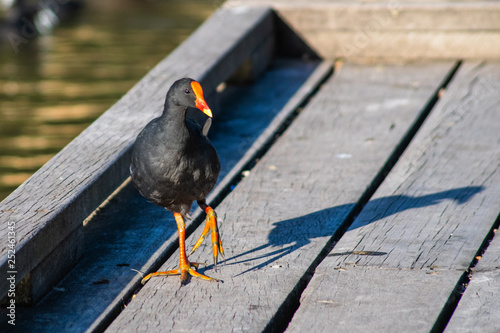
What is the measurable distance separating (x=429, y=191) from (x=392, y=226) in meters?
0.45

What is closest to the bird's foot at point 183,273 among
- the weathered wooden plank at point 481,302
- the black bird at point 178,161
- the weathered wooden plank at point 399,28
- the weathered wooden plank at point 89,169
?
the black bird at point 178,161

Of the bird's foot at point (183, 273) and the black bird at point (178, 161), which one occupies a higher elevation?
the black bird at point (178, 161)

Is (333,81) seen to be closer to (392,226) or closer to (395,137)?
(395,137)

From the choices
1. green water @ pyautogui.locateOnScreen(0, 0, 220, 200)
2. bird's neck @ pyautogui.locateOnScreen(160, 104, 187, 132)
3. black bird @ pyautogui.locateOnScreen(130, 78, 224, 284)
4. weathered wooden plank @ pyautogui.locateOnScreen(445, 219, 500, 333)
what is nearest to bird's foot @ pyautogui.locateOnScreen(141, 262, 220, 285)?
black bird @ pyautogui.locateOnScreen(130, 78, 224, 284)

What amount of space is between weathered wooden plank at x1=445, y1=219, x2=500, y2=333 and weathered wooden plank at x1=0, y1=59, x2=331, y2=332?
4.09 ft

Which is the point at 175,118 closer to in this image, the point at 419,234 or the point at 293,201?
the point at 293,201

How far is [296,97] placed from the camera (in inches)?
205

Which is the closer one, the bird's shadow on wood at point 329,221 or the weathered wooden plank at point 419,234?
the weathered wooden plank at point 419,234

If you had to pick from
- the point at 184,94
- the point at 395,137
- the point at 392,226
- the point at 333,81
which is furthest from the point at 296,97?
the point at 184,94

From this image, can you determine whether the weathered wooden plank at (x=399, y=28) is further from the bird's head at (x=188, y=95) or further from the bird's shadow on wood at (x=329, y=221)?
the bird's head at (x=188, y=95)

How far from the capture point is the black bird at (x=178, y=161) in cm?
305

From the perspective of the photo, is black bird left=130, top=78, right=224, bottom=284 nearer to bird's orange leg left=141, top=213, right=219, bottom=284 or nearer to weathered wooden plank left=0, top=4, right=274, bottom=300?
bird's orange leg left=141, top=213, right=219, bottom=284

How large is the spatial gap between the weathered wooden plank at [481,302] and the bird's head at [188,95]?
3.93 feet

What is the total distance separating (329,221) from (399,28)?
248 centimetres
